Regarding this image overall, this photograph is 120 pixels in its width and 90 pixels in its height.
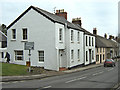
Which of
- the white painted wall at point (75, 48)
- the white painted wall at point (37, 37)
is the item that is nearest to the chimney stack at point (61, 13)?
the white painted wall at point (75, 48)

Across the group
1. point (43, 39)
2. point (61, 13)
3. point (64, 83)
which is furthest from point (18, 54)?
point (64, 83)

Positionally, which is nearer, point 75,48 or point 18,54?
point 18,54

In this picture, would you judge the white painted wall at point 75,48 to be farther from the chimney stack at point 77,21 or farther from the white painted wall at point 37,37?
the chimney stack at point 77,21

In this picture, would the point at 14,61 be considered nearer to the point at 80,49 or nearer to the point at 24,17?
the point at 24,17

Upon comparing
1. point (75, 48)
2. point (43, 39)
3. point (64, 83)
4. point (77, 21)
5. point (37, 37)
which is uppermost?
point (77, 21)

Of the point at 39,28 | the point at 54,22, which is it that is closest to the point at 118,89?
the point at 54,22

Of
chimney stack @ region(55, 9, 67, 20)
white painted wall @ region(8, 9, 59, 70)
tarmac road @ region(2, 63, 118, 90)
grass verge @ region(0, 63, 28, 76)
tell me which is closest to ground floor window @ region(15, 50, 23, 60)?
white painted wall @ region(8, 9, 59, 70)

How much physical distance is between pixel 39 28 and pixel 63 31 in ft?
12.6

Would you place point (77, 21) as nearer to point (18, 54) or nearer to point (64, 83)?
point (18, 54)

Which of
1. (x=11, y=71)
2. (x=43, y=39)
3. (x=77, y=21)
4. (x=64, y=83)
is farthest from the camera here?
(x=77, y=21)

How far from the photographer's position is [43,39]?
81.0ft

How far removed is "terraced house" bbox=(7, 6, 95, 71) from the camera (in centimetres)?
2402

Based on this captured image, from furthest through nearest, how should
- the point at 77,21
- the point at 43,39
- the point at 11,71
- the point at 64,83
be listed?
the point at 77,21 < the point at 43,39 < the point at 11,71 < the point at 64,83

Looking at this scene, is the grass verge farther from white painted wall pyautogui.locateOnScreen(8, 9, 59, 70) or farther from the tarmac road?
white painted wall pyautogui.locateOnScreen(8, 9, 59, 70)
